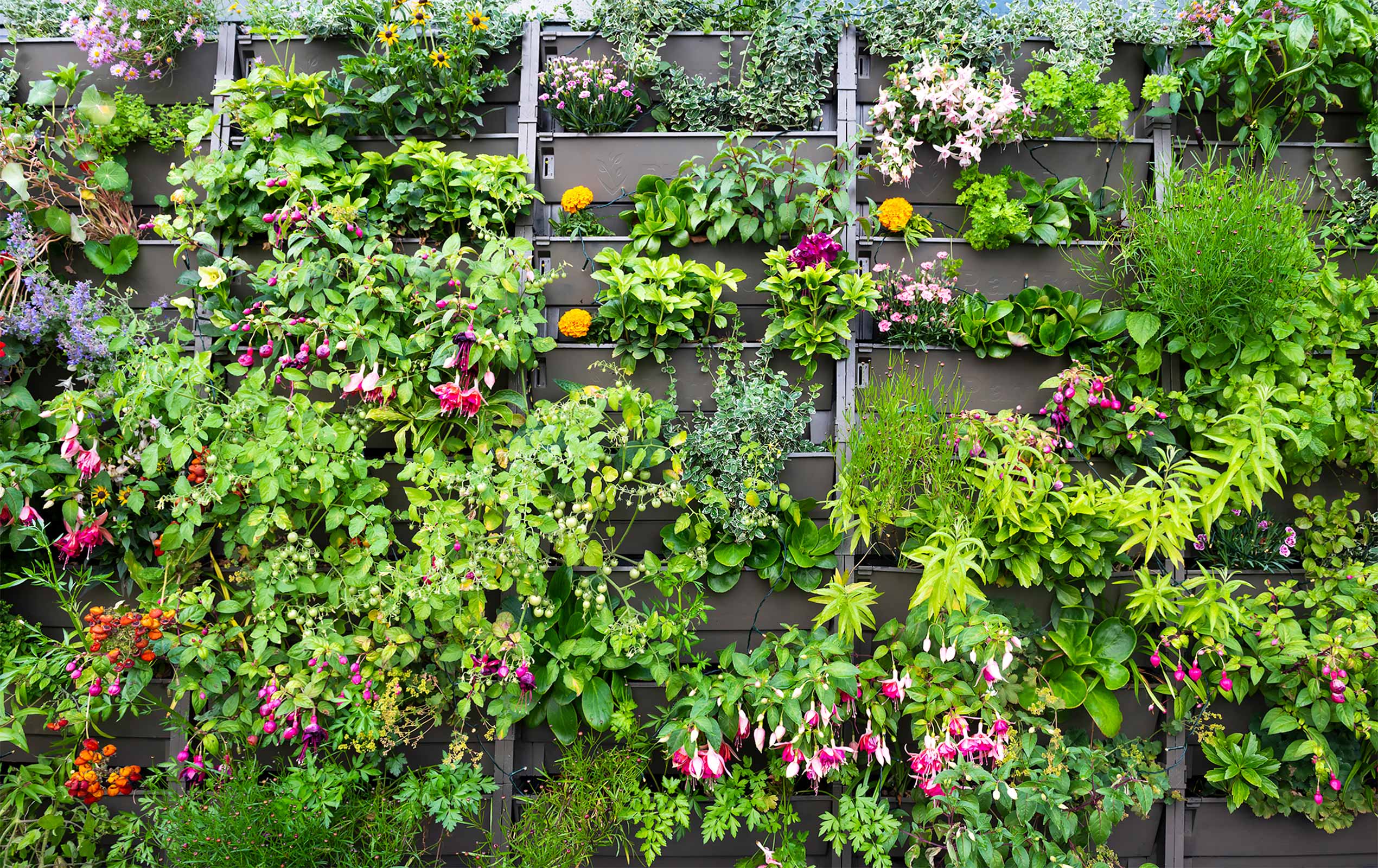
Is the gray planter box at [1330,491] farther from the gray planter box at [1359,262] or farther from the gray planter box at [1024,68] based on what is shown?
the gray planter box at [1024,68]

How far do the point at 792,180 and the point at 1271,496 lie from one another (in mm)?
1932

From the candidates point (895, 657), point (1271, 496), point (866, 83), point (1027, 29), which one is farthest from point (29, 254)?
point (1271, 496)

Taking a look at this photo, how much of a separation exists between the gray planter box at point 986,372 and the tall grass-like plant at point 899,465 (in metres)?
0.13

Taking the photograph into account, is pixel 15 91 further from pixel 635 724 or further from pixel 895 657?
pixel 895 657

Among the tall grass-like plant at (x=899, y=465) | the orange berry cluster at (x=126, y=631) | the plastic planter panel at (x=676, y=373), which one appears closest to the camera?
the orange berry cluster at (x=126, y=631)

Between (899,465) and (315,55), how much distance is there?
7.89 feet

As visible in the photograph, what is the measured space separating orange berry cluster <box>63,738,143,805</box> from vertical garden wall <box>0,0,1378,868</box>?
3 cm

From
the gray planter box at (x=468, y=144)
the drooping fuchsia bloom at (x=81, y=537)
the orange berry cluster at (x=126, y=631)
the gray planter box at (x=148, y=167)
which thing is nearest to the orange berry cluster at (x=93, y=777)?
the orange berry cluster at (x=126, y=631)

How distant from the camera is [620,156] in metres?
2.44

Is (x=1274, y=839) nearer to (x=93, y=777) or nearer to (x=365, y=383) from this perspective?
(x=365, y=383)

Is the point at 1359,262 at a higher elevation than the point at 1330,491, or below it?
higher

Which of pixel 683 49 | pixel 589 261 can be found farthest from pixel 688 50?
pixel 589 261

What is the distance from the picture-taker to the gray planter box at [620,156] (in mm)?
2432

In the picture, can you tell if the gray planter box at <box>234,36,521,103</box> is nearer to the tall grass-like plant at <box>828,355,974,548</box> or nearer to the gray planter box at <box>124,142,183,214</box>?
the gray planter box at <box>124,142,183,214</box>
